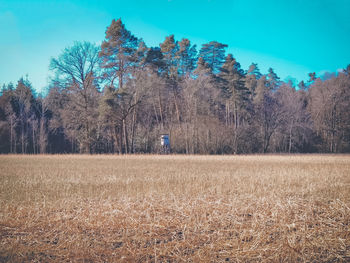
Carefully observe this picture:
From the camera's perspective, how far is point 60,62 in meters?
26.1

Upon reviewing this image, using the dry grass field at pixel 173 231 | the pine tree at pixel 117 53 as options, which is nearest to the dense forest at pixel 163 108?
the pine tree at pixel 117 53

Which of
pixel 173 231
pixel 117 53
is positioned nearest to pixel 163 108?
pixel 117 53

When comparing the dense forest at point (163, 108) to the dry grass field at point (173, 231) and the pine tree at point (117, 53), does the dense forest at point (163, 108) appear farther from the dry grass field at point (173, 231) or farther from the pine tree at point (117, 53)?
the dry grass field at point (173, 231)

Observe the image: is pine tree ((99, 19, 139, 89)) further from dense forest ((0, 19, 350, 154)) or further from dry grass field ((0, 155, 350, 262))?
dry grass field ((0, 155, 350, 262))

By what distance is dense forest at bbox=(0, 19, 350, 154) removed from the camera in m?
26.9

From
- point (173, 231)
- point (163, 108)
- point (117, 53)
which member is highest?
point (117, 53)

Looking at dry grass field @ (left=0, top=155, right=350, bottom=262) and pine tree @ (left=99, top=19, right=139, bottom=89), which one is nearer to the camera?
dry grass field @ (left=0, top=155, right=350, bottom=262)

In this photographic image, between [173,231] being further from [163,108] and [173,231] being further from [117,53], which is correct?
[163,108]

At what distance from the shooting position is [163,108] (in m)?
36.6

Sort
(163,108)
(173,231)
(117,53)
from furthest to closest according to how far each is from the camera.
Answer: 1. (163,108)
2. (117,53)
3. (173,231)

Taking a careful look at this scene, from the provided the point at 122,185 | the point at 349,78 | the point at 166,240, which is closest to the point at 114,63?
the point at 122,185

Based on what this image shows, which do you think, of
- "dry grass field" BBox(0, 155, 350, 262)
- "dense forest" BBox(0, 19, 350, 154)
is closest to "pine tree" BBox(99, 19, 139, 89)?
"dense forest" BBox(0, 19, 350, 154)

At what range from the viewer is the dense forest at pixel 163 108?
26.9 m

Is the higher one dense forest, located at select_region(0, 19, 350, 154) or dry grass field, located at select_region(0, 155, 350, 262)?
dense forest, located at select_region(0, 19, 350, 154)
